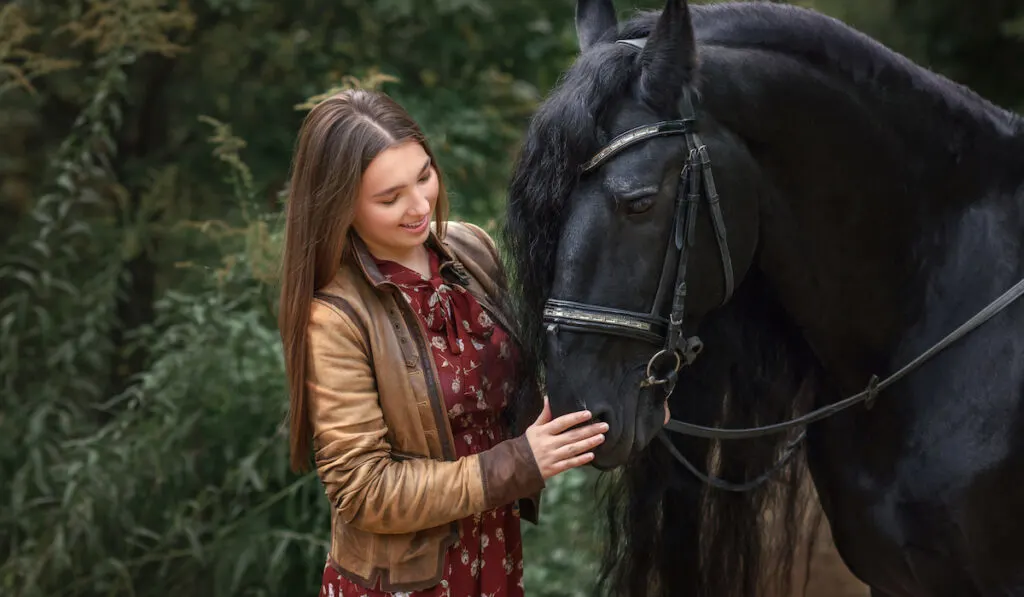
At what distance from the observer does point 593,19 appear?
212cm

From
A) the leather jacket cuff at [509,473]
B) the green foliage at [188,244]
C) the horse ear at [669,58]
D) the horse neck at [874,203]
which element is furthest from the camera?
the green foliage at [188,244]

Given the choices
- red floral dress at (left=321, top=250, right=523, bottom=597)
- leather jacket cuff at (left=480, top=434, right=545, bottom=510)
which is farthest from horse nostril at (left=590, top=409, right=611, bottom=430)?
red floral dress at (left=321, top=250, right=523, bottom=597)

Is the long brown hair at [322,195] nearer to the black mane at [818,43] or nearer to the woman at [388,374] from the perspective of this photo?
the woman at [388,374]

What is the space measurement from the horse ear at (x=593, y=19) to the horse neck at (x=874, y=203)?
0.96 feet

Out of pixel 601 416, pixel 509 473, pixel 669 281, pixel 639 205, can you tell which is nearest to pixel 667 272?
pixel 669 281

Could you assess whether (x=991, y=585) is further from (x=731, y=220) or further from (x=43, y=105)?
(x=43, y=105)

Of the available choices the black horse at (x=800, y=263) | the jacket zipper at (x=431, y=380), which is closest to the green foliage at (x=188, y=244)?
the black horse at (x=800, y=263)

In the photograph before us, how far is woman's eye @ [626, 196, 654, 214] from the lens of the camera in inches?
72.2

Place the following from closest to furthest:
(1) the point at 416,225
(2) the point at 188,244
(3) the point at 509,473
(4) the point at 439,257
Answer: (3) the point at 509,473 < (1) the point at 416,225 < (4) the point at 439,257 < (2) the point at 188,244

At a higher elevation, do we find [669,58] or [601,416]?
[669,58]

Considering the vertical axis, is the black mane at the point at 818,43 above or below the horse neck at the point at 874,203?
above

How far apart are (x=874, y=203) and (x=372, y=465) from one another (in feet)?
3.45

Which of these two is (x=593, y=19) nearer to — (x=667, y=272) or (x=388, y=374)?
(x=667, y=272)

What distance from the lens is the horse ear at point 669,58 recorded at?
180 cm
